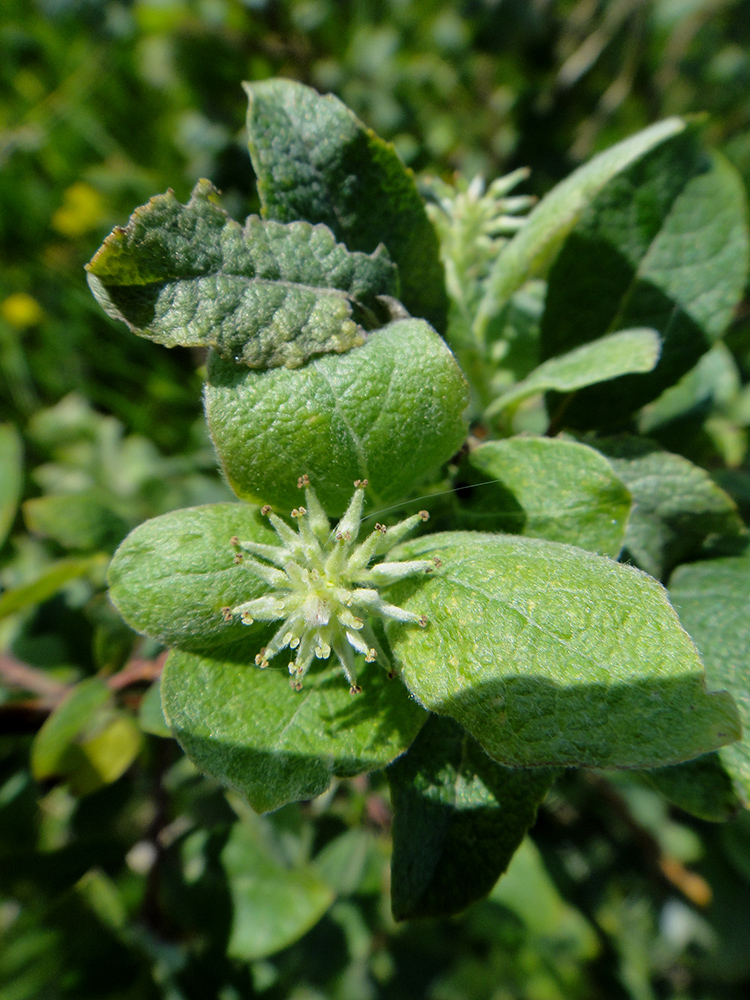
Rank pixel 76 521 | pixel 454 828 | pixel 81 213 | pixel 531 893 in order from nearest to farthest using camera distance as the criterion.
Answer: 1. pixel 454 828
2. pixel 76 521
3. pixel 531 893
4. pixel 81 213

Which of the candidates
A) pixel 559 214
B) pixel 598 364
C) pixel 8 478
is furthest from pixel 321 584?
pixel 8 478

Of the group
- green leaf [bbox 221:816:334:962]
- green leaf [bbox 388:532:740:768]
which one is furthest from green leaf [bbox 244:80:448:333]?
green leaf [bbox 221:816:334:962]

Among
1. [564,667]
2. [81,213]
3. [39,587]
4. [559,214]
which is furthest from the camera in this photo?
[81,213]

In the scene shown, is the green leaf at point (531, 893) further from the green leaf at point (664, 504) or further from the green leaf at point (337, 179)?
the green leaf at point (337, 179)

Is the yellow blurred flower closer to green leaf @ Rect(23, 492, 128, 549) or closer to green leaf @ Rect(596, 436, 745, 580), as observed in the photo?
green leaf @ Rect(23, 492, 128, 549)

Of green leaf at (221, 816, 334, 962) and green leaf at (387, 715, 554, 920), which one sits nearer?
green leaf at (387, 715, 554, 920)

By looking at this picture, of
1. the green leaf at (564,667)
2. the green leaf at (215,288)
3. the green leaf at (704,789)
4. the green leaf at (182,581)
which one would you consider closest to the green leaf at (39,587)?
the green leaf at (182,581)

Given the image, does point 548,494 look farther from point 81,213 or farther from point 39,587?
point 81,213
